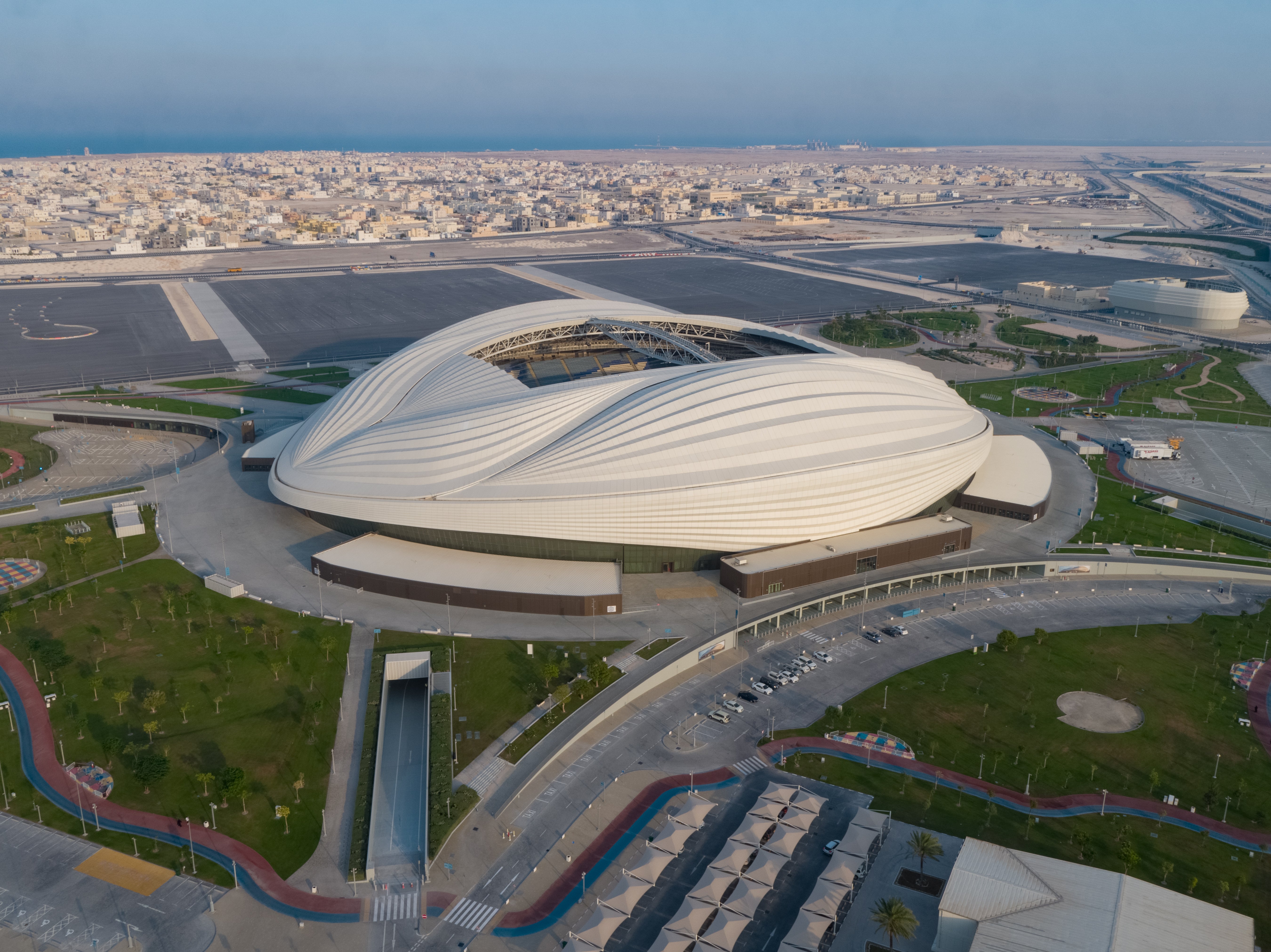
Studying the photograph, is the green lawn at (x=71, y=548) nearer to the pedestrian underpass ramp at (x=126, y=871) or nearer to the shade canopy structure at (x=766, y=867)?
Result: the pedestrian underpass ramp at (x=126, y=871)

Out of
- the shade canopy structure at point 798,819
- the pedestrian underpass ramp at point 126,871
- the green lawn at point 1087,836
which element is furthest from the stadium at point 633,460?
the shade canopy structure at point 798,819

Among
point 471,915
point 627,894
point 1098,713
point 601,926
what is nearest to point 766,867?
point 627,894

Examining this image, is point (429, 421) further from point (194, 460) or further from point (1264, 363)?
point (1264, 363)

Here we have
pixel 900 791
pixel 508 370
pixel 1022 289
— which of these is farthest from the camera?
pixel 1022 289

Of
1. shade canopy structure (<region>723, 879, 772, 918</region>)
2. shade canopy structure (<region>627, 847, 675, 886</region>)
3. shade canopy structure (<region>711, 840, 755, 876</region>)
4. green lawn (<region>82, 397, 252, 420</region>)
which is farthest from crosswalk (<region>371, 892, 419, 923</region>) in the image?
green lawn (<region>82, 397, 252, 420</region>)

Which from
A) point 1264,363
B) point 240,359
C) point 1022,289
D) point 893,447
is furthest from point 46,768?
point 1022,289

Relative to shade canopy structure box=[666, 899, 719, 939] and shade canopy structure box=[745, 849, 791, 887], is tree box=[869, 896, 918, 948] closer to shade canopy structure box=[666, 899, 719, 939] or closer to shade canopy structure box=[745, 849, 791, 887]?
shade canopy structure box=[745, 849, 791, 887]
